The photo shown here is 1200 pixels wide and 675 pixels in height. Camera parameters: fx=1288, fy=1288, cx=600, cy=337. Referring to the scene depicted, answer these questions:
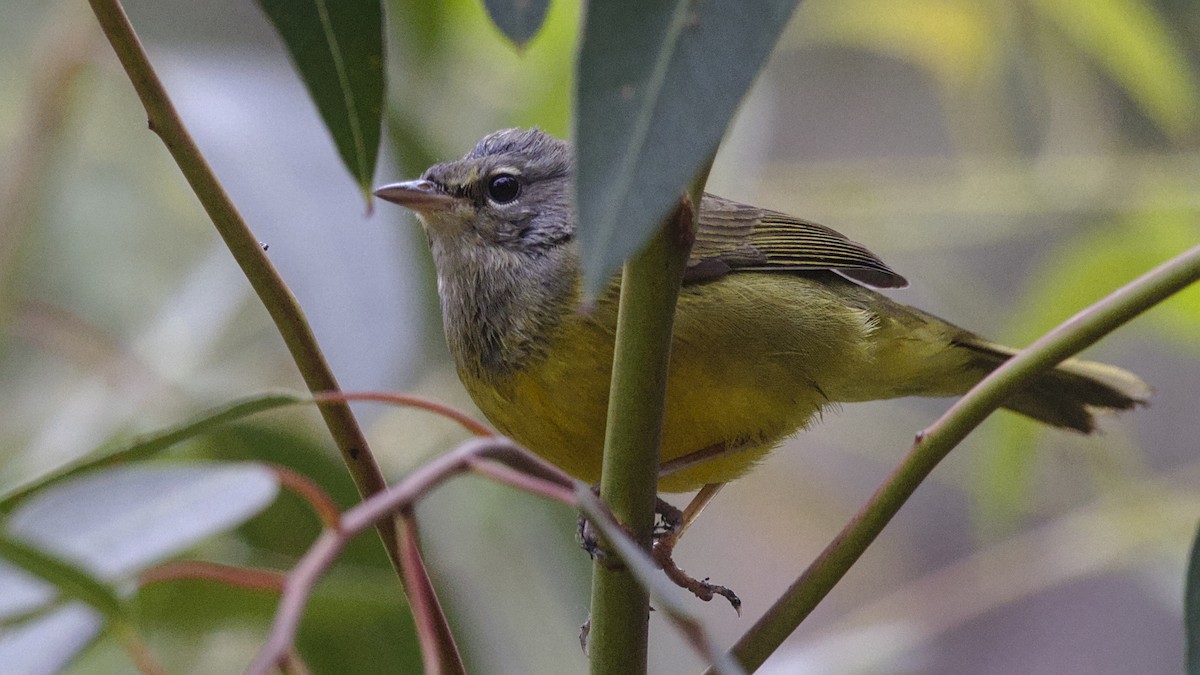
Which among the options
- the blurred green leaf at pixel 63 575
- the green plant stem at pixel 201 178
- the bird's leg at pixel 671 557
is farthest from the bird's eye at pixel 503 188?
the blurred green leaf at pixel 63 575

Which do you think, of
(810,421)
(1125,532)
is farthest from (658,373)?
(1125,532)

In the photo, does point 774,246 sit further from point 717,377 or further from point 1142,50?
point 1142,50

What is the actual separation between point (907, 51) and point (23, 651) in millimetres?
4554

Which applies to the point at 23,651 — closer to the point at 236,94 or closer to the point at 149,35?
the point at 236,94

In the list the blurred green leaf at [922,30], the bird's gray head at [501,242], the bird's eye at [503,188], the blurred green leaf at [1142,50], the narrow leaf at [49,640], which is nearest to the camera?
the narrow leaf at [49,640]

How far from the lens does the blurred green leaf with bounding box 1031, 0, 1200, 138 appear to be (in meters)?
3.94

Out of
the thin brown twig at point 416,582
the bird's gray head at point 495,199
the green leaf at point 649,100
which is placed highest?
the green leaf at point 649,100

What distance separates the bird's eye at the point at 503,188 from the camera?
3.37 metres

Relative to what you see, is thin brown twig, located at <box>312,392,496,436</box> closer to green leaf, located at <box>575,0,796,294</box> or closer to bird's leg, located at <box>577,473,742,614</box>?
green leaf, located at <box>575,0,796,294</box>

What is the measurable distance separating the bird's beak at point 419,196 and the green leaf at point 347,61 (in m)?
1.36

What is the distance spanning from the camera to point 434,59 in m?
4.11

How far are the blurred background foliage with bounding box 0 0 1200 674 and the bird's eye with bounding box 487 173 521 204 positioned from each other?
0.30 metres

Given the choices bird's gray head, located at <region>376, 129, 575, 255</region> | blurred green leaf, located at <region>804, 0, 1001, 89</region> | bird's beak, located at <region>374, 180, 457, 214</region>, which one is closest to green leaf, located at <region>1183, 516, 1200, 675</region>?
bird's gray head, located at <region>376, 129, 575, 255</region>

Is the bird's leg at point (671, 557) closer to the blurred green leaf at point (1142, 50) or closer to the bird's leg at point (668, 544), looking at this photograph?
the bird's leg at point (668, 544)
